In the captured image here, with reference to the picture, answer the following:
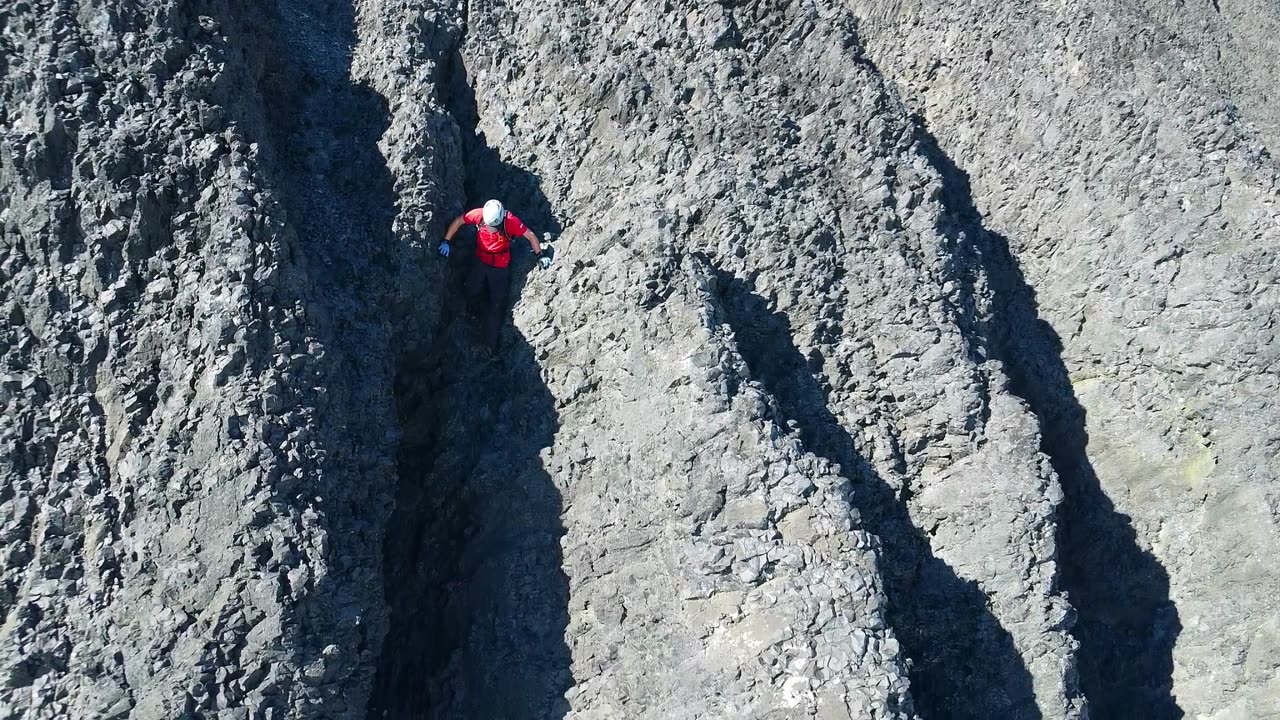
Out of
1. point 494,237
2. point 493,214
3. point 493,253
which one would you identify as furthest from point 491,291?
point 493,214

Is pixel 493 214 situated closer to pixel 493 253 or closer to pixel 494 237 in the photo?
pixel 494 237

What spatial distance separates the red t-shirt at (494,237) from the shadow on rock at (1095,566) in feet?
23.5

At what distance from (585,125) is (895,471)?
6.81 metres

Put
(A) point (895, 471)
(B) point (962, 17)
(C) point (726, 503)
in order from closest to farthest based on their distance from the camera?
(C) point (726, 503), (A) point (895, 471), (B) point (962, 17)

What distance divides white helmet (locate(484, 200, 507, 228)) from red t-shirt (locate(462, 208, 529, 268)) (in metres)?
0.09

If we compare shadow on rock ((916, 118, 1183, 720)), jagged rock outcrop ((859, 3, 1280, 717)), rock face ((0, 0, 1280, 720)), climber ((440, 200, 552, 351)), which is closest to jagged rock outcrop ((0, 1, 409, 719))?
rock face ((0, 0, 1280, 720))

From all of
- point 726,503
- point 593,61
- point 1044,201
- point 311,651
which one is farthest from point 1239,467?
point 311,651

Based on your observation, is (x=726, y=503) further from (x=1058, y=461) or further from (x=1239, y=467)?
(x=1239, y=467)

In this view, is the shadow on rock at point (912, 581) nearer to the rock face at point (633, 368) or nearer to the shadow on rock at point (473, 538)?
the rock face at point (633, 368)

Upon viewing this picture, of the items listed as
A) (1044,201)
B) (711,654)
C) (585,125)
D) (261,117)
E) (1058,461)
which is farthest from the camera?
(1044,201)

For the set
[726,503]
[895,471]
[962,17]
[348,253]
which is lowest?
[726,503]

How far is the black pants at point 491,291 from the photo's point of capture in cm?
1096

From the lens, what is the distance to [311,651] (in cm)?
712

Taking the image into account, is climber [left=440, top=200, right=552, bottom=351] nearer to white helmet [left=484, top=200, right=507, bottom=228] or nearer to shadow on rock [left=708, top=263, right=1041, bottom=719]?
white helmet [left=484, top=200, right=507, bottom=228]
